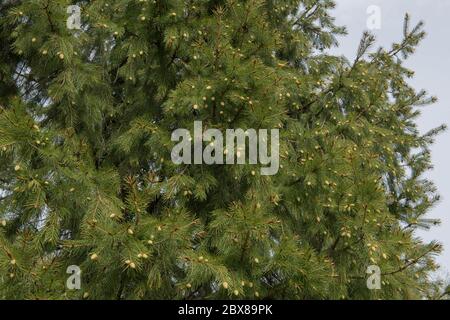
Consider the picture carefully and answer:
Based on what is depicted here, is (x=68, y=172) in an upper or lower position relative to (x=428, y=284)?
upper

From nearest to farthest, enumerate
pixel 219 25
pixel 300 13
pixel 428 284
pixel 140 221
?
1. pixel 140 221
2. pixel 219 25
3. pixel 428 284
4. pixel 300 13

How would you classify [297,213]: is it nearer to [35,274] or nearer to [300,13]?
[35,274]

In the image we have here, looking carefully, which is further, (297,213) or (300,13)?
(300,13)

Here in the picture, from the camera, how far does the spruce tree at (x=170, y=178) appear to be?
317cm

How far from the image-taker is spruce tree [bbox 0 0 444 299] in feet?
10.4

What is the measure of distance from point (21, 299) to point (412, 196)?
590 centimetres

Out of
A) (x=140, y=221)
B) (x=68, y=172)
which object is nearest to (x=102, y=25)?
(x=68, y=172)

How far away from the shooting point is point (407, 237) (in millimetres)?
3857

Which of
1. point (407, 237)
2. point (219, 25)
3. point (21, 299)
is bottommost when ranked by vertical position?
point (21, 299)

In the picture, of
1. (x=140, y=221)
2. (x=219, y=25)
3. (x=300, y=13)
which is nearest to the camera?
(x=140, y=221)

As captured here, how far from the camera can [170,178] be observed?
3.70 m

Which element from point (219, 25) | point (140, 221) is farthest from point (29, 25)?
point (140, 221)

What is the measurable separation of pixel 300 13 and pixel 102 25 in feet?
12.1

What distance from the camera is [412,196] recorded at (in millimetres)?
7078
